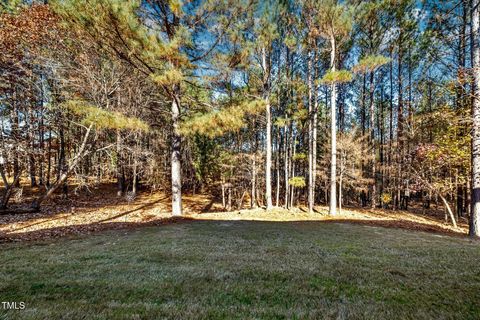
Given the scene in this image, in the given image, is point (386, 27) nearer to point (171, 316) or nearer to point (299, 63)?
point (299, 63)

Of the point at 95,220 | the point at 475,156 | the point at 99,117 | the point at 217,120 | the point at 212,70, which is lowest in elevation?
the point at 95,220

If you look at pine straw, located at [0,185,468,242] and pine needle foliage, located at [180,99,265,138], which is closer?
pine straw, located at [0,185,468,242]

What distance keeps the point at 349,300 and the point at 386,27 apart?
1610 cm

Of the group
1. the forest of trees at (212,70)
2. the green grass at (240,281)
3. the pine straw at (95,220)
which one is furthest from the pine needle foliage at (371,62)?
the green grass at (240,281)

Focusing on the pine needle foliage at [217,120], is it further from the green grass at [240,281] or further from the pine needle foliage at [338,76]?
the green grass at [240,281]

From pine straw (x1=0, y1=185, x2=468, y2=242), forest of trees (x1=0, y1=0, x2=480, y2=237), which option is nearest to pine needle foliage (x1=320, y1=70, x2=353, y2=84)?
forest of trees (x1=0, y1=0, x2=480, y2=237)

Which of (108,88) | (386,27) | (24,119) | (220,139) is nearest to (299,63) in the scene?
(386,27)

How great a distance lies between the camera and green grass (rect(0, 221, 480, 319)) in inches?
81.0

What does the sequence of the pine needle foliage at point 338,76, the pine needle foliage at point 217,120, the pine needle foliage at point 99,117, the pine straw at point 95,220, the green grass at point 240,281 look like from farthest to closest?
the pine needle foliage at point 338,76, the pine needle foliage at point 217,120, the pine needle foliage at point 99,117, the pine straw at point 95,220, the green grass at point 240,281

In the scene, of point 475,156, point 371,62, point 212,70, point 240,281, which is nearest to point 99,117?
point 212,70

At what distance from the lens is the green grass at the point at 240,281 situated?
2.06 meters

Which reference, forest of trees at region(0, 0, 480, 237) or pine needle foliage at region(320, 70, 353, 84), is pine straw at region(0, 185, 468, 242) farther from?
pine needle foliage at region(320, 70, 353, 84)

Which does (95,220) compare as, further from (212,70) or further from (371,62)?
(371,62)

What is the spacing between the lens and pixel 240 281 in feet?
9.20
